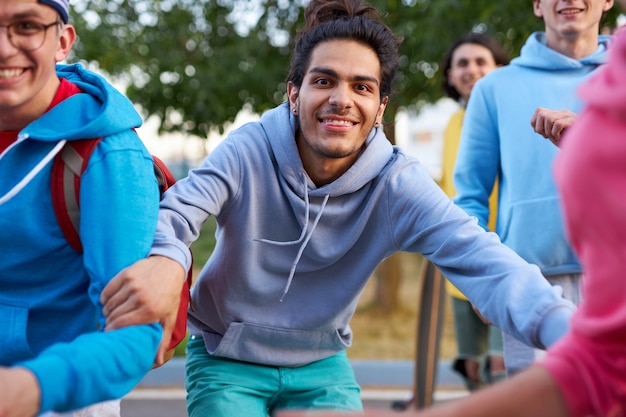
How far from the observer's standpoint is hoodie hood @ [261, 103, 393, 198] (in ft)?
10.3

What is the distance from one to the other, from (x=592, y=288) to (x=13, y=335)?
62.0 inches

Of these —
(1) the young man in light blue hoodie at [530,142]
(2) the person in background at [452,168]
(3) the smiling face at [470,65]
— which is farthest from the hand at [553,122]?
(3) the smiling face at [470,65]

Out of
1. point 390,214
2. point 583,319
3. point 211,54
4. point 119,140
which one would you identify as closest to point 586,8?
point 390,214

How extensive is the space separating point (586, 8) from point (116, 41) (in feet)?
18.2

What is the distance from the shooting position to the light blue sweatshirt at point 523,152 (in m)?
3.79

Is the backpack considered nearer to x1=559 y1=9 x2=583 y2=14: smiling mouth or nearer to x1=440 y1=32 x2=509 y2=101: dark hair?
x1=559 y1=9 x2=583 y2=14: smiling mouth

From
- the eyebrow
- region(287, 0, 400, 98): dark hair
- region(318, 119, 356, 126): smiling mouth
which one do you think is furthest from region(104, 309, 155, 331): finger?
region(287, 0, 400, 98): dark hair

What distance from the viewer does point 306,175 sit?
3207mm

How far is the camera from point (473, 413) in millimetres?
1501

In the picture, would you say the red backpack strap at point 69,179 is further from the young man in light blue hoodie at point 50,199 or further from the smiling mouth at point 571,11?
the smiling mouth at point 571,11

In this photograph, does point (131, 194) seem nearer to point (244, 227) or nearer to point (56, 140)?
point (56, 140)

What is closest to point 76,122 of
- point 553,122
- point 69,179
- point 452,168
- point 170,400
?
point 69,179

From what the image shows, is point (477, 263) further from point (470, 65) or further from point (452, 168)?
point (470, 65)

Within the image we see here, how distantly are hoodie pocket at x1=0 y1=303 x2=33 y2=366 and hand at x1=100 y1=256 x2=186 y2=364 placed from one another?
0.32m
